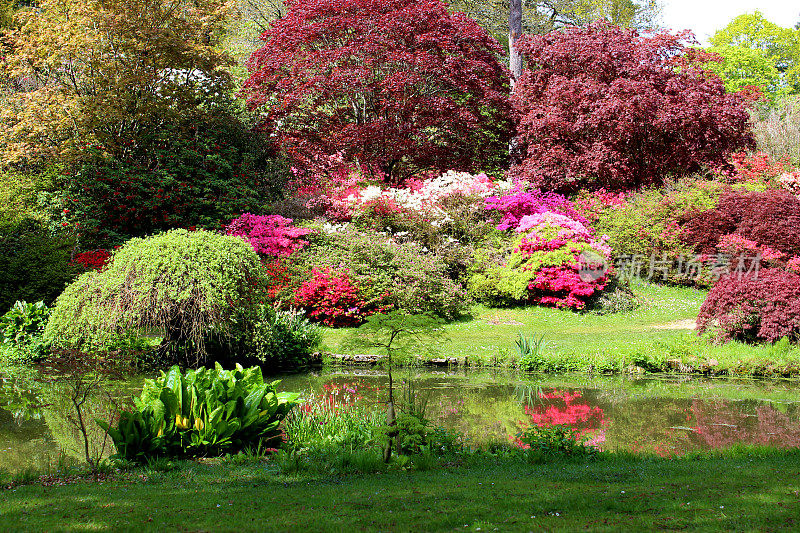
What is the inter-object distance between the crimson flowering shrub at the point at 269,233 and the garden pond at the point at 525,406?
17.2ft

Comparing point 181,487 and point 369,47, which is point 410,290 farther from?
point 181,487

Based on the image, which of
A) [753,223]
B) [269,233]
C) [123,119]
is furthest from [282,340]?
[753,223]

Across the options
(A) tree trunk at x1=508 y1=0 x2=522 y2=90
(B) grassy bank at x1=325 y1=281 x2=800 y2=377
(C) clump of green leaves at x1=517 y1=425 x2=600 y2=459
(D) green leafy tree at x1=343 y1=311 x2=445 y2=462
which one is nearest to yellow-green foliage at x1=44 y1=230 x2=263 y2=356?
(B) grassy bank at x1=325 y1=281 x2=800 y2=377

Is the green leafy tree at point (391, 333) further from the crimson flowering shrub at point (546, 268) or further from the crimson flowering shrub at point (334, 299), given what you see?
the crimson flowering shrub at point (546, 268)

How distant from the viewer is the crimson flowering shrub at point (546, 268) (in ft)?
53.9

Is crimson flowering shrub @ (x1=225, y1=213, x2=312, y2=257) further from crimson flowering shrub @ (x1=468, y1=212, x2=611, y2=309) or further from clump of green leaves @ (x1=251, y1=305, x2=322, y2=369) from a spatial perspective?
crimson flowering shrub @ (x1=468, y1=212, x2=611, y2=309)

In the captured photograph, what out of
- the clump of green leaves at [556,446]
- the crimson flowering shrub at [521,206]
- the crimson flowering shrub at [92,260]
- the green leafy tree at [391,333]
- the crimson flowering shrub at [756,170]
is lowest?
the clump of green leaves at [556,446]

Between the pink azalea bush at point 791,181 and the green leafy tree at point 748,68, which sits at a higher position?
the green leafy tree at point 748,68

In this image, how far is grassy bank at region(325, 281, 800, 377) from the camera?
11.2 meters

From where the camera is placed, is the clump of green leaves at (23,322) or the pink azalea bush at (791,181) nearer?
the clump of green leaves at (23,322)

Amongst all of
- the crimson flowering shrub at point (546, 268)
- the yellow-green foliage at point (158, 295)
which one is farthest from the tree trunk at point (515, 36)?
the yellow-green foliage at point (158, 295)

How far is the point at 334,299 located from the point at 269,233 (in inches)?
113

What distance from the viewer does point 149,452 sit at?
6211 millimetres

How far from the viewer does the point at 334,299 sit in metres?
14.7
